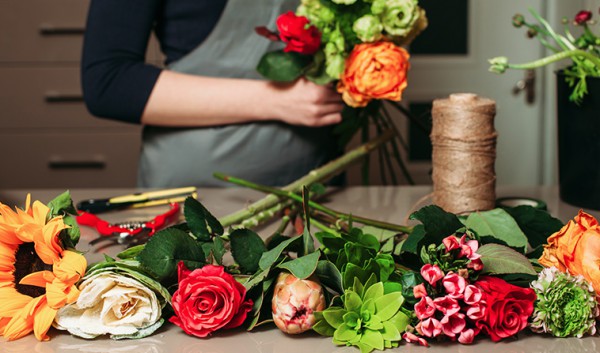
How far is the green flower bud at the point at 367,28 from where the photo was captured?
1019 millimetres

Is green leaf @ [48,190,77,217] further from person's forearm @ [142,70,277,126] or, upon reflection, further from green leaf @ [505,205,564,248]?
person's forearm @ [142,70,277,126]

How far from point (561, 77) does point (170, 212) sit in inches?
20.0

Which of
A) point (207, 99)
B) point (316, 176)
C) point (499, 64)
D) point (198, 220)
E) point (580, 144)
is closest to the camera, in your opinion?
point (198, 220)

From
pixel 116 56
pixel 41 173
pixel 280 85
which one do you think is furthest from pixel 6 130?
pixel 280 85

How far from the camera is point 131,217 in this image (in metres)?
1.09

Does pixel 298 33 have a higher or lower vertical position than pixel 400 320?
higher

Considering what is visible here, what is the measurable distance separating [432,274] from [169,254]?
0.21m

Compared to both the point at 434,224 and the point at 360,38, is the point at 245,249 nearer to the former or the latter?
the point at 434,224

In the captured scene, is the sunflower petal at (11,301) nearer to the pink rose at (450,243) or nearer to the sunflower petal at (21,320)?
the sunflower petal at (21,320)

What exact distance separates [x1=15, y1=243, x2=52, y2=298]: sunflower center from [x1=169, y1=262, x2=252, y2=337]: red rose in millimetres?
113

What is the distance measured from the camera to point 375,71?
1032 millimetres

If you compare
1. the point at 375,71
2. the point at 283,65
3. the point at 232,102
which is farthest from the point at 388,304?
the point at 232,102

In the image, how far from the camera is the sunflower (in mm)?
649

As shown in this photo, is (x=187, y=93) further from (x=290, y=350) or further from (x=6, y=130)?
(x=6, y=130)
